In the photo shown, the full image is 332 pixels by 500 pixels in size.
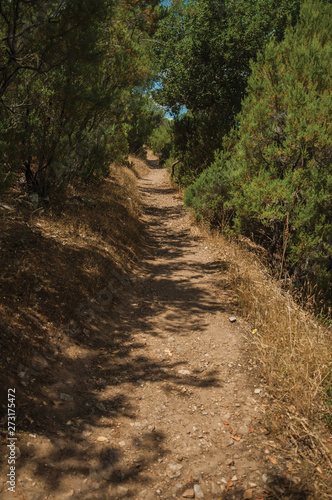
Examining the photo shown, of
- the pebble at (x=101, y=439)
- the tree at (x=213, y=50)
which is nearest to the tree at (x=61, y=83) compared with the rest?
the tree at (x=213, y=50)

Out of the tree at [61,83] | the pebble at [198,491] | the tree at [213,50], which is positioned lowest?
the pebble at [198,491]

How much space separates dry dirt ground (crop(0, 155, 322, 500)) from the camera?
2.53 meters

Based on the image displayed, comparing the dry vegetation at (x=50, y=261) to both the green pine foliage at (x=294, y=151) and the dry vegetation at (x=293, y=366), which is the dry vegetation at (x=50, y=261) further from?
the green pine foliage at (x=294, y=151)

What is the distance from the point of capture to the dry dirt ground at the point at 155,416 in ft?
8.30

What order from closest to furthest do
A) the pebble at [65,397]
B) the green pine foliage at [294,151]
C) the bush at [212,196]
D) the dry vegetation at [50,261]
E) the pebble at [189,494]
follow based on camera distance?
the pebble at [189,494]
the pebble at [65,397]
the dry vegetation at [50,261]
the green pine foliage at [294,151]
the bush at [212,196]

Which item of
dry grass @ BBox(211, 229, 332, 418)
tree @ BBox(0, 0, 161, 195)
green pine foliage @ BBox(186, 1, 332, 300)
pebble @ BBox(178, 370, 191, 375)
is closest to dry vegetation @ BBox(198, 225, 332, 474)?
dry grass @ BBox(211, 229, 332, 418)

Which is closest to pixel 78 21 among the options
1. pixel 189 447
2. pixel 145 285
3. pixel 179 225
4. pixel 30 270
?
pixel 30 270

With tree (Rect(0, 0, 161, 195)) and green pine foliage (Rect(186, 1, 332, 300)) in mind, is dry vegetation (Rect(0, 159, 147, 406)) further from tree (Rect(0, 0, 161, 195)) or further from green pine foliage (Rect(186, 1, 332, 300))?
green pine foliage (Rect(186, 1, 332, 300))

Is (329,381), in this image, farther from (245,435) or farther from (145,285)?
(145,285)

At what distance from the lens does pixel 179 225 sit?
429 inches

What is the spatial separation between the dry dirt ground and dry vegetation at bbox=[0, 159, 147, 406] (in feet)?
1.10

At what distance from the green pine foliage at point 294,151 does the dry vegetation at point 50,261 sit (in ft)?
10.1

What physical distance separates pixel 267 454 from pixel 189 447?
0.67m

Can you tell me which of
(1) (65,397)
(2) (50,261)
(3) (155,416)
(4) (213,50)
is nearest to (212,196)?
(4) (213,50)
